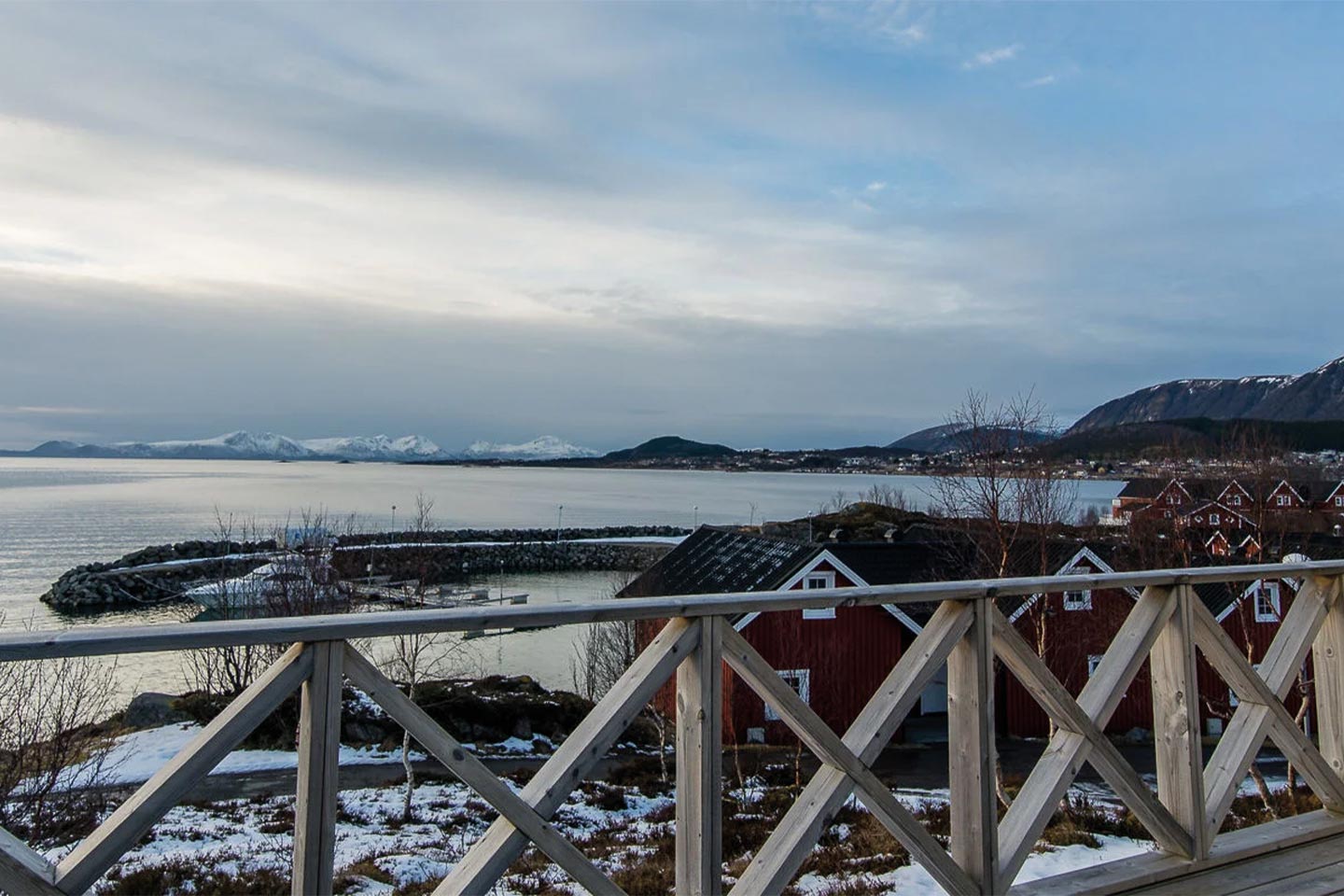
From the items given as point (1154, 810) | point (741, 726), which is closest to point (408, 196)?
point (741, 726)

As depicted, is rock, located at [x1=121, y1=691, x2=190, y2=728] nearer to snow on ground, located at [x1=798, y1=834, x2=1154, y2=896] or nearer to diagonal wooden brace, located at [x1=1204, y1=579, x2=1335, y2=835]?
snow on ground, located at [x1=798, y1=834, x2=1154, y2=896]

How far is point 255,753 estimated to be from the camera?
18.7 metres

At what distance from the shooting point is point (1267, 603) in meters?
23.0

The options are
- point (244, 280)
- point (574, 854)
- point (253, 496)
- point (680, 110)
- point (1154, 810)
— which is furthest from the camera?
point (253, 496)

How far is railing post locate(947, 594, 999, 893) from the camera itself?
8.96 ft

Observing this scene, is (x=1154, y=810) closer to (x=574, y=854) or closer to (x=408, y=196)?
(x=574, y=854)

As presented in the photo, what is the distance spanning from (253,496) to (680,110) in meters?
115

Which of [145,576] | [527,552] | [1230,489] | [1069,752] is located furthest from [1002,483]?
[527,552]

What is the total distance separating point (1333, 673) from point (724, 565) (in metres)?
23.7

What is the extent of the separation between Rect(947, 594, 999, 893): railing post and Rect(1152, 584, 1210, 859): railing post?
93 cm

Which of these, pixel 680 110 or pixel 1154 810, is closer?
pixel 1154 810

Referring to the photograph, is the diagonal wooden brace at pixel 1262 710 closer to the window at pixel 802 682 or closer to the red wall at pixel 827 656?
the window at pixel 802 682

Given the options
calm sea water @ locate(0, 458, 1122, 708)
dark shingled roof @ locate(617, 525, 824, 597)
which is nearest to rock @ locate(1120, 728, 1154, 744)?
dark shingled roof @ locate(617, 525, 824, 597)

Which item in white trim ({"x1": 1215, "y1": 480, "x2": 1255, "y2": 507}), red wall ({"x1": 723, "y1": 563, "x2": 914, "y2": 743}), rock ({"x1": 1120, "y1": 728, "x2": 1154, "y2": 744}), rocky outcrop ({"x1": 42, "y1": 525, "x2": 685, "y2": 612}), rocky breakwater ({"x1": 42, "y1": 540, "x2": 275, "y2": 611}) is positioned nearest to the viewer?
red wall ({"x1": 723, "y1": 563, "x2": 914, "y2": 743})
